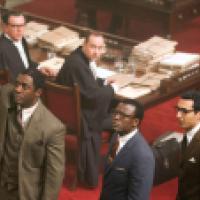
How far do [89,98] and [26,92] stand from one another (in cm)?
149

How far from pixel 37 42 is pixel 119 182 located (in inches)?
Result: 131

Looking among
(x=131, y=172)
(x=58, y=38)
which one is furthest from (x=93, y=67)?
(x=131, y=172)

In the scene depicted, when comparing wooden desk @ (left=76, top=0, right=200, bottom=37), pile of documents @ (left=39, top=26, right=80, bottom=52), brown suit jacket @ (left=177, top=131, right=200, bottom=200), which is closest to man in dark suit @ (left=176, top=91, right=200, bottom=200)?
brown suit jacket @ (left=177, top=131, right=200, bottom=200)

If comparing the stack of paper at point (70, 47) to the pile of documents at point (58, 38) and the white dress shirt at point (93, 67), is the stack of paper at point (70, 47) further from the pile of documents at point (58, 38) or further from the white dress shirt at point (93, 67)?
the white dress shirt at point (93, 67)

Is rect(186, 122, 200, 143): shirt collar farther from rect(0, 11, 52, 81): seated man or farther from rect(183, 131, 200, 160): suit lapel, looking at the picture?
rect(0, 11, 52, 81): seated man

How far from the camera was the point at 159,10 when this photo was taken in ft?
25.2

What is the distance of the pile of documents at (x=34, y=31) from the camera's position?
6.82 meters

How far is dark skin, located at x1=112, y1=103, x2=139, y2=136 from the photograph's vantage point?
3.77 m

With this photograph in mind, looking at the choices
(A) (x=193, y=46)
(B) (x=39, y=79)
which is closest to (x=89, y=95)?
(B) (x=39, y=79)

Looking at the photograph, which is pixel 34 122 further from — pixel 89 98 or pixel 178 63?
pixel 178 63

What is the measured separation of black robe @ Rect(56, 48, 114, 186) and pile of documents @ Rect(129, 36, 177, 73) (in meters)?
0.56

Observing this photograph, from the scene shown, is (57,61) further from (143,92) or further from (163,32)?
(163,32)

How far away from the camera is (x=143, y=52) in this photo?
606cm

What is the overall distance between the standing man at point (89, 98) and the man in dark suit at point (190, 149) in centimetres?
161
